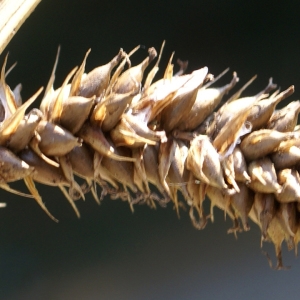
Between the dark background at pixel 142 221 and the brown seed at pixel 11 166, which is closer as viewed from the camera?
the brown seed at pixel 11 166

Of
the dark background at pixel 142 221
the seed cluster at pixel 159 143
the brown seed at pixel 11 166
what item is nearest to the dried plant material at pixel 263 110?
the seed cluster at pixel 159 143

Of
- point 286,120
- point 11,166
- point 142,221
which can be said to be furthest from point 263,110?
point 142,221

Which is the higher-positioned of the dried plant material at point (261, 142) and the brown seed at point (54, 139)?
the dried plant material at point (261, 142)

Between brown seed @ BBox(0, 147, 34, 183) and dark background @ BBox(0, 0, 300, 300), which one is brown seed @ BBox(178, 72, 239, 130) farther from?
dark background @ BBox(0, 0, 300, 300)

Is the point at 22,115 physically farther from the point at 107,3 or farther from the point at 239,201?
the point at 107,3

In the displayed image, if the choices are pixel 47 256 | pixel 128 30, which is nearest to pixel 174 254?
pixel 47 256

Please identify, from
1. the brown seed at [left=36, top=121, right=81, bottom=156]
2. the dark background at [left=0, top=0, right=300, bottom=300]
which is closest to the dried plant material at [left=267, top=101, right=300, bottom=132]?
the brown seed at [left=36, top=121, right=81, bottom=156]

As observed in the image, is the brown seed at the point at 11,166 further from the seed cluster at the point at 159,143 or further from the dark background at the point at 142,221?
the dark background at the point at 142,221
